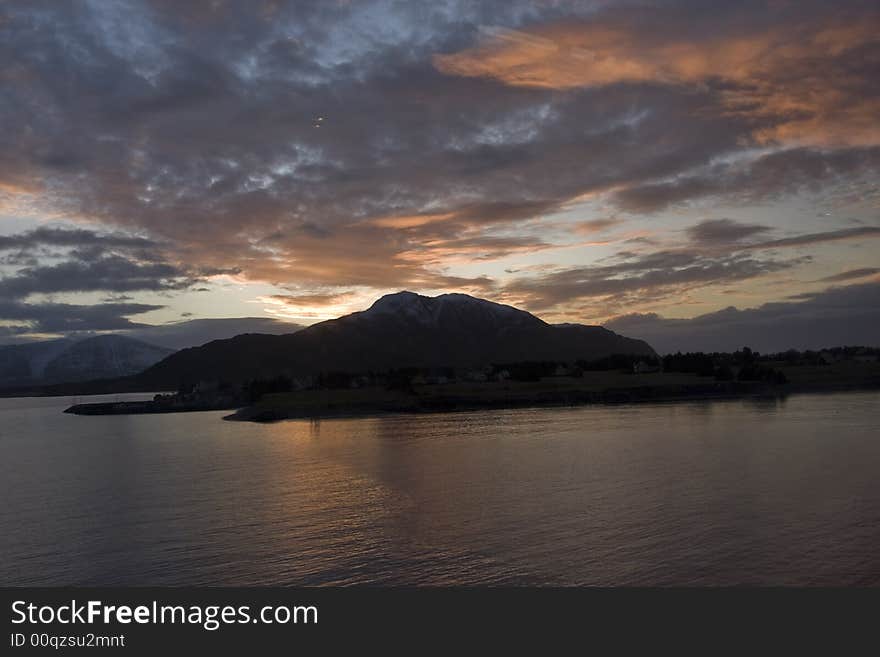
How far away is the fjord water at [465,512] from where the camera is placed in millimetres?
22766

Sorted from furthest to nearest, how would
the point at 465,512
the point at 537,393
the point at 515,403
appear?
the point at 537,393 < the point at 515,403 < the point at 465,512

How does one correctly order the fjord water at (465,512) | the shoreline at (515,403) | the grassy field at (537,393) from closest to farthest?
the fjord water at (465,512) → the shoreline at (515,403) → the grassy field at (537,393)

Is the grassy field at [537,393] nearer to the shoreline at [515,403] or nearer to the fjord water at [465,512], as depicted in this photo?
the shoreline at [515,403]

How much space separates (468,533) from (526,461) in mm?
22809

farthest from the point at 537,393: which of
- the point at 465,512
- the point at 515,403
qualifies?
the point at 465,512

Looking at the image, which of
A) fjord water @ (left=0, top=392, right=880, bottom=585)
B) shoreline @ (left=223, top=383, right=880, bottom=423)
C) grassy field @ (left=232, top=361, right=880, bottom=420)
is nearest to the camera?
fjord water @ (left=0, top=392, right=880, bottom=585)

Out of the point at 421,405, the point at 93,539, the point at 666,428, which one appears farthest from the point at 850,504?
the point at 421,405

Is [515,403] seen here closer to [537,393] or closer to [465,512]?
[537,393]

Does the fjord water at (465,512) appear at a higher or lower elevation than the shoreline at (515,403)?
lower

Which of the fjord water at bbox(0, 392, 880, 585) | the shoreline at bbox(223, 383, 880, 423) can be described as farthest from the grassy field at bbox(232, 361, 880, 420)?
the fjord water at bbox(0, 392, 880, 585)

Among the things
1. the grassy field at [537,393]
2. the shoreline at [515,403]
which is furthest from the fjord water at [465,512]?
the grassy field at [537,393]

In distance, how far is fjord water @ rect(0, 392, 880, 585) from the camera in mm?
22766

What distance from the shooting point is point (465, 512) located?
105 feet

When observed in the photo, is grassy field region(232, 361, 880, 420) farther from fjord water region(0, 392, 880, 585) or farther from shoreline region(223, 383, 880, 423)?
fjord water region(0, 392, 880, 585)
